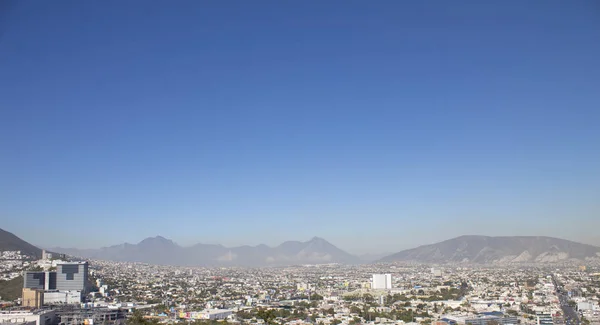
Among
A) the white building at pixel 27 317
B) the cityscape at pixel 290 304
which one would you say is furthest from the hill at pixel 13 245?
the white building at pixel 27 317

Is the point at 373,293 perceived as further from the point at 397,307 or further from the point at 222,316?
the point at 222,316

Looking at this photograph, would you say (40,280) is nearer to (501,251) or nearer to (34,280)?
(34,280)

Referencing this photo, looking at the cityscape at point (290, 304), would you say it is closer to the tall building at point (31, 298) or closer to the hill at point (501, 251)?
the tall building at point (31, 298)

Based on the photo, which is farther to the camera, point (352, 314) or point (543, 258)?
point (543, 258)

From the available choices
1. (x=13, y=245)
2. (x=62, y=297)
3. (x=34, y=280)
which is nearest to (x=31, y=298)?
(x=62, y=297)

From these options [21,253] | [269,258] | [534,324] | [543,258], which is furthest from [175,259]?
[534,324]

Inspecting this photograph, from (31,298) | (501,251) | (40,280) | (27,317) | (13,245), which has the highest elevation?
(13,245)
